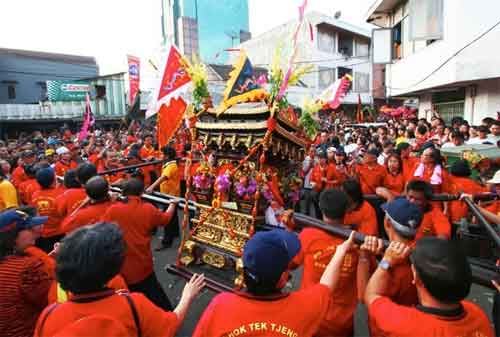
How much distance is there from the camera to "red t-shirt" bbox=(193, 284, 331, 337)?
5.12 ft

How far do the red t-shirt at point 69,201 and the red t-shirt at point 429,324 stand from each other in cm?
379

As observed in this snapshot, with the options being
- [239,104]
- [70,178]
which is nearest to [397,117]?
[239,104]

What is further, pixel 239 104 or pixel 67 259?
pixel 239 104

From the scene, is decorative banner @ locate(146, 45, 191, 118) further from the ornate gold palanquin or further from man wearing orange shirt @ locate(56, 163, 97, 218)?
man wearing orange shirt @ locate(56, 163, 97, 218)

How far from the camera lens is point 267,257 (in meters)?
1.64

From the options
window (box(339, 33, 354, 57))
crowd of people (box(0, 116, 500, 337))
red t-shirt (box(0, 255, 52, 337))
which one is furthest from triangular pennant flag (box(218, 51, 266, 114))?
window (box(339, 33, 354, 57))

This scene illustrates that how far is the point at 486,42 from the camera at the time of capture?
9141 millimetres

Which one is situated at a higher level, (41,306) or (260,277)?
(260,277)

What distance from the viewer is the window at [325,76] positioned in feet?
93.8

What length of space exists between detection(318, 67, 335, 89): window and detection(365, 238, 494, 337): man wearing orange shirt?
28.4m

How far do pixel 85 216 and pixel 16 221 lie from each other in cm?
107

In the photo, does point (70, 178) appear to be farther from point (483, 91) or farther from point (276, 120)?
point (483, 91)

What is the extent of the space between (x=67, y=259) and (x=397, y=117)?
24.6 m

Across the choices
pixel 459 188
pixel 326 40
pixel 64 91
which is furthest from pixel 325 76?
pixel 459 188
